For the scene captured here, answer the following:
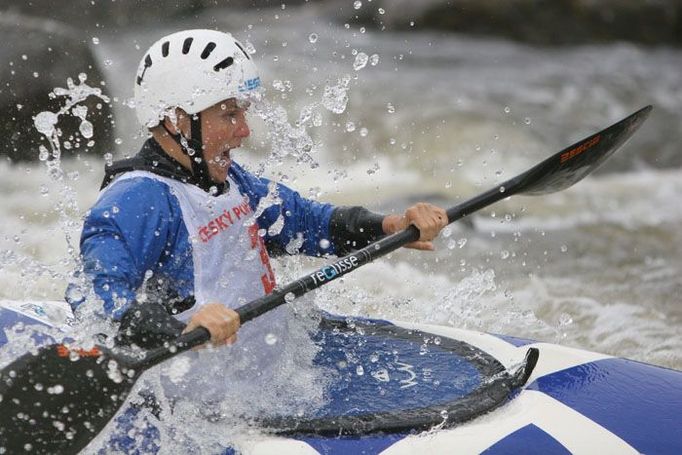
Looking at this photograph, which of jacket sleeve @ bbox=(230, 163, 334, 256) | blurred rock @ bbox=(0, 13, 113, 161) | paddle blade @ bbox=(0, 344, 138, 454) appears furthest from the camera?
blurred rock @ bbox=(0, 13, 113, 161)

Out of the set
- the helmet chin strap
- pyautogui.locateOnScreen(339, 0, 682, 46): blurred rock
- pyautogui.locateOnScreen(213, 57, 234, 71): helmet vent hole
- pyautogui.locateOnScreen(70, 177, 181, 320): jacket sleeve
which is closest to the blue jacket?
pyautogui.locateOnScreen(70, 177, 181, 320): jacket sleeve

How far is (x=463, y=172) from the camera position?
9992mm

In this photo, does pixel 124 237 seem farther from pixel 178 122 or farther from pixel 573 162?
pixel 573 162

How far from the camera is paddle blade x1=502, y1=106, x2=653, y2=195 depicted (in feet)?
12.7

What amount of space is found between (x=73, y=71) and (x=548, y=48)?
21.8 ft

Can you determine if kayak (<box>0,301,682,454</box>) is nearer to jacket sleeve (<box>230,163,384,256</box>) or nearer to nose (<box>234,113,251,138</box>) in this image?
jacket sleeve (<box>230,163,384,256</box>)

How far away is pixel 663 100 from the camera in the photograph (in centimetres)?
1269

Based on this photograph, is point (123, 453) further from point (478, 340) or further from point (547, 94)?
point (547, 94)

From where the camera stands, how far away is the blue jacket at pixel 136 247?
9.54ft

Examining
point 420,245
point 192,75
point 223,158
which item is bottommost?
point 420,245

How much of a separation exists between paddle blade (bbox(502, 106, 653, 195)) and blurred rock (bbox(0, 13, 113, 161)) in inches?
259

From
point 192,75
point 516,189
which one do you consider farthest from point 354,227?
point 192,75

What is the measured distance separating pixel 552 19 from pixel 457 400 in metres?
12.4

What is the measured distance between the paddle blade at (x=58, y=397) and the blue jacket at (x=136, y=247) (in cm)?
16
